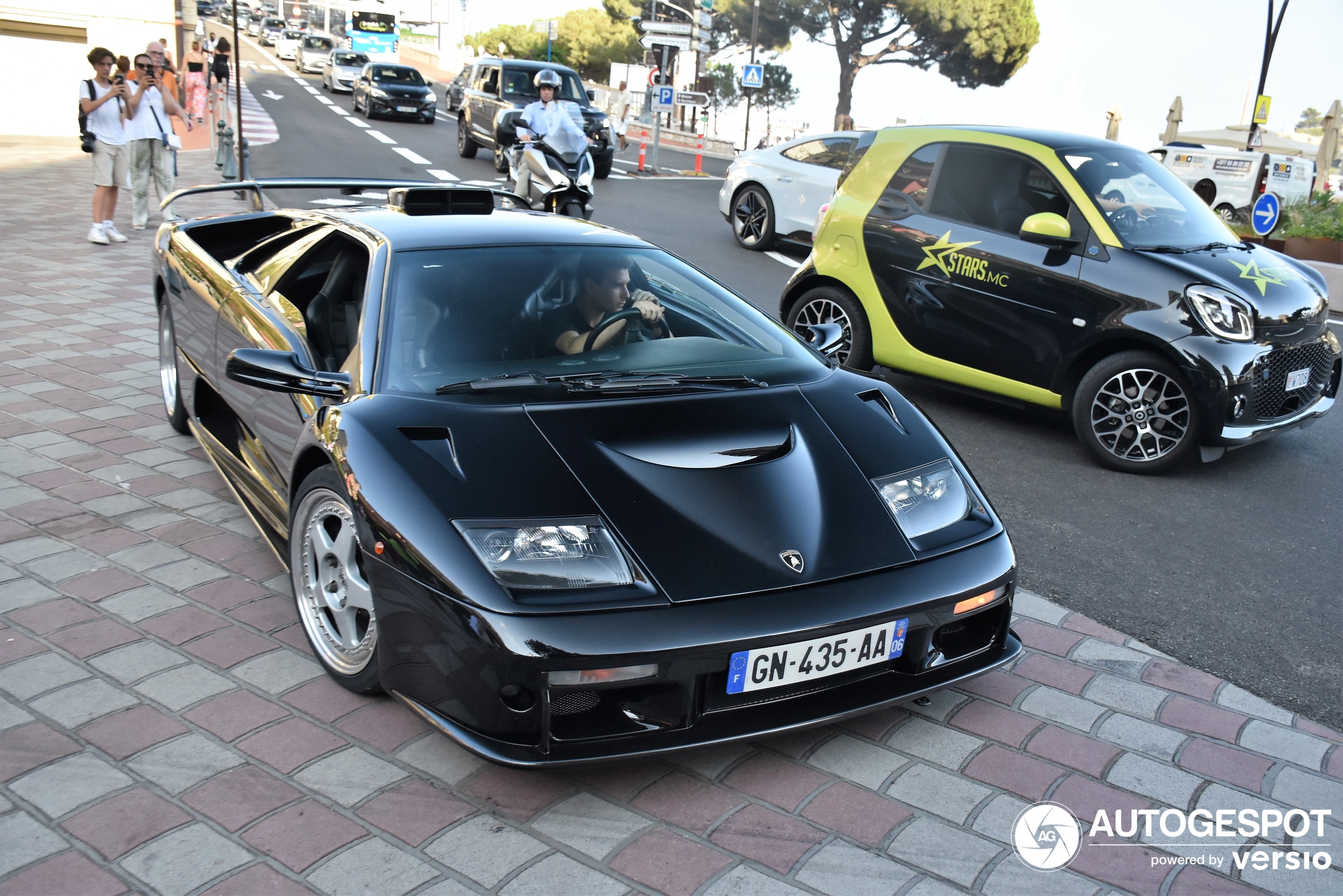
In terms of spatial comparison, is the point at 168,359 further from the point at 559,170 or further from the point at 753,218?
the point at 753,218

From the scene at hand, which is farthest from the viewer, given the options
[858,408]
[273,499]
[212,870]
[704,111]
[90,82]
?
[704,111]

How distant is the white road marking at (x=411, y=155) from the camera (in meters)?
19.0

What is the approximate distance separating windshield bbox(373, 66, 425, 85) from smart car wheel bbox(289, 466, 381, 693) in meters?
26.8

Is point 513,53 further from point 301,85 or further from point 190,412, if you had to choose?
point 190,412

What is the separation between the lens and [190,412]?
471 cm

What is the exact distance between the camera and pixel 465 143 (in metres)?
20.5

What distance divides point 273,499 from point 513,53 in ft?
257

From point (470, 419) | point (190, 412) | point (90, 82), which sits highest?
point (90, 82)

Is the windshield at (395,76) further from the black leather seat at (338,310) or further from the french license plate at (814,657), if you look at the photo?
the french license plate at (814,657)

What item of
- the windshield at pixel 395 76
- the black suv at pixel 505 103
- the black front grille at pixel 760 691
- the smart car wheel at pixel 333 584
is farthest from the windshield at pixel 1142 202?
the windshield at pixel 395 76

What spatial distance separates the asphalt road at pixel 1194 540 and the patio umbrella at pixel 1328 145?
20.0m

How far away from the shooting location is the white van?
853 inches

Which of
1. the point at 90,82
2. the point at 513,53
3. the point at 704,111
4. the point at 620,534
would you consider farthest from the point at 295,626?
the point at 513,53

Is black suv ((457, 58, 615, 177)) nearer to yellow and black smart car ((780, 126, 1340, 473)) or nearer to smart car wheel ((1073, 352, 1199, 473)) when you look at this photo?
yellow and black smart car ((780, 126, 1340, 473))
